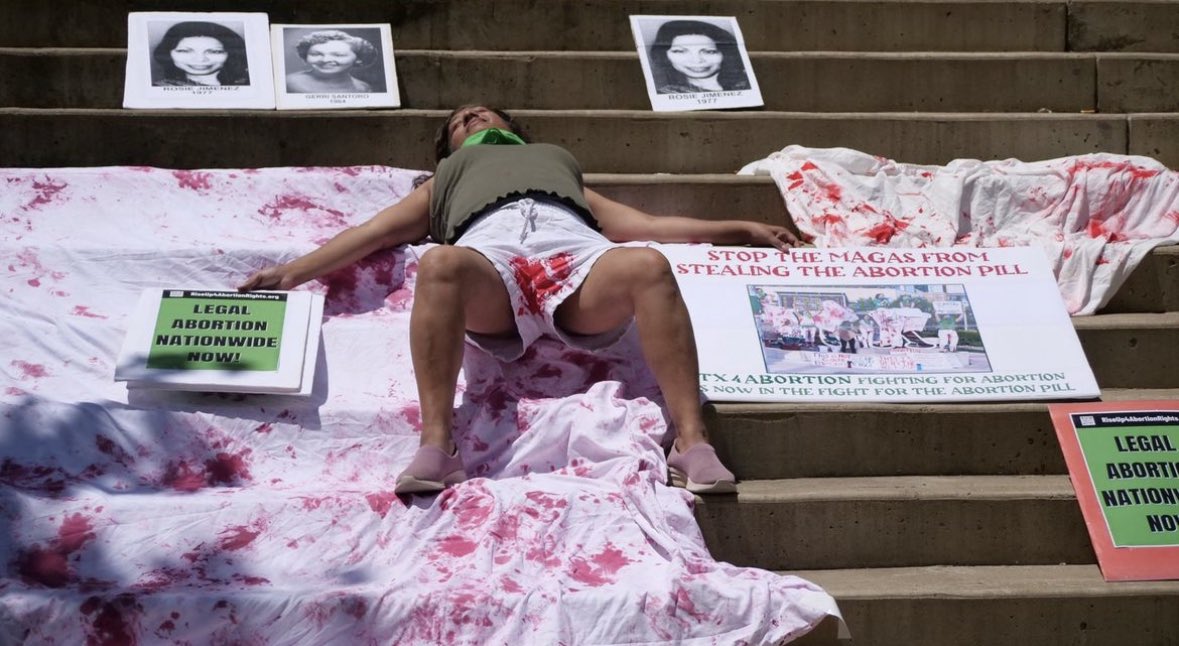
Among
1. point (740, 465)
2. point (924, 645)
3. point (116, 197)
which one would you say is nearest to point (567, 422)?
point (740, 465)

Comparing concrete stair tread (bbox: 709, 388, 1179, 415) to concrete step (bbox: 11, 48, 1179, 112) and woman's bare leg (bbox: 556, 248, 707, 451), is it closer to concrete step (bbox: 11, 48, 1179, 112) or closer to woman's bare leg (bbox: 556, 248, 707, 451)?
woman's bare leg (bbox: 556, 248, 707, 451)

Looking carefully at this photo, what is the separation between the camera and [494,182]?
3.94m

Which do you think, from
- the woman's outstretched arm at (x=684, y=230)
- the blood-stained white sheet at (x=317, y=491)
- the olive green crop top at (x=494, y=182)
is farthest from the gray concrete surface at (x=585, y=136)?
the woman's outstretched arm at (x=684, y=230)

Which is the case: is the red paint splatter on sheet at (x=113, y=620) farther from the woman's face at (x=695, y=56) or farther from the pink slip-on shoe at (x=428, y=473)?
the woman's face at (x=695, y=56)

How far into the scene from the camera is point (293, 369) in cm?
350

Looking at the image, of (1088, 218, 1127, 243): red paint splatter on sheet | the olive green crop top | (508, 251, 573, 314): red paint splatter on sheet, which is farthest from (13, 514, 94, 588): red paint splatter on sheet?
(1088, 218, 1127, 243): red paint splatter on sheet

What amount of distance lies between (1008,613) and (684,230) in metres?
1.47

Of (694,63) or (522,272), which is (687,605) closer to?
(522,272)

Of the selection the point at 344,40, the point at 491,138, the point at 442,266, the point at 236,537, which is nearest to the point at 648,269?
the point at 442,266

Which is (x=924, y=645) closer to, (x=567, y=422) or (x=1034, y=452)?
(x=1034, y=452)

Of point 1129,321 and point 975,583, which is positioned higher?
point 1129,321

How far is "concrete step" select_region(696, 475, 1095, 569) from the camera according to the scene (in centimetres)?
330

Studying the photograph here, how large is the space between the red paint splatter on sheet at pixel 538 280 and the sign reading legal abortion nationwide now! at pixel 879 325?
391 mm

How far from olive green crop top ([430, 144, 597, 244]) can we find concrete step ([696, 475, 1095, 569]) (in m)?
1.07
